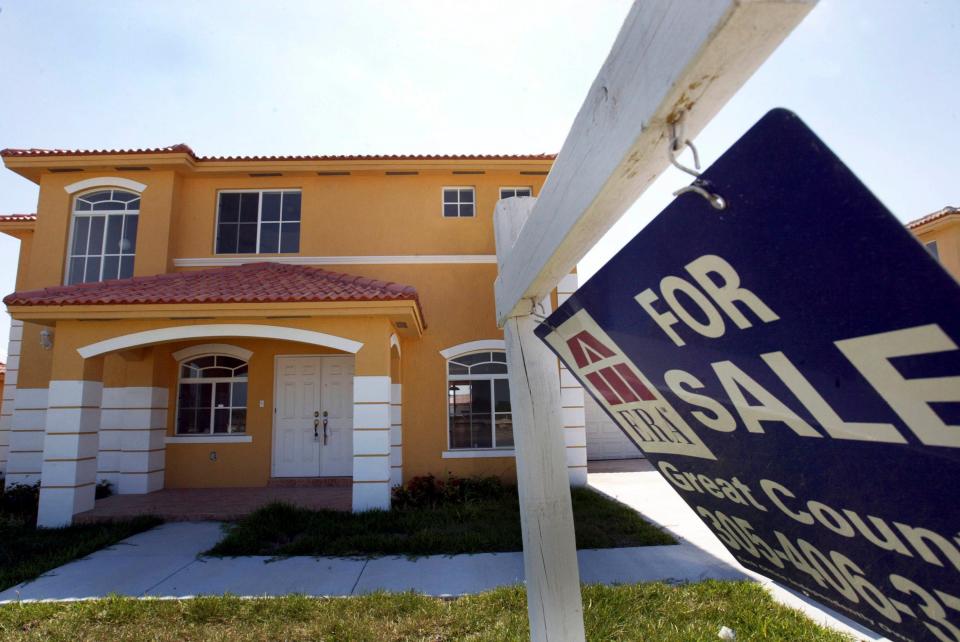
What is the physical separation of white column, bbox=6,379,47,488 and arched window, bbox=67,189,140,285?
8.40 ft

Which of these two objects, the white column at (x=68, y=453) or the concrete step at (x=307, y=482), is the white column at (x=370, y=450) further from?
the white column at (x=68, y=453)

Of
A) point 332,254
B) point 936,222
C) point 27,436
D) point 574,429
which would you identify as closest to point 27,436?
point 27,436

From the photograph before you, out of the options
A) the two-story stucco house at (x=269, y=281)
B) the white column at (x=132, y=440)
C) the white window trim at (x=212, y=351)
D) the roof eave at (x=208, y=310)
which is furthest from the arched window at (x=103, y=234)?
the roof eave at (x=208, y=310)

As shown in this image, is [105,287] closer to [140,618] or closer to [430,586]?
[140,618]

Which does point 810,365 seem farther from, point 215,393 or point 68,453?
point 215,393

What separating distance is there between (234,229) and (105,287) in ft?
9.58

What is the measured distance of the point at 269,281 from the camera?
31.4ft

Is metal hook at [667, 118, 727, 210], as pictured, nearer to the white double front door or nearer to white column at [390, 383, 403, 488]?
white column at [390, 383, 403, 488]

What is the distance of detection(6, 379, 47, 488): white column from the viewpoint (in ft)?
33.9

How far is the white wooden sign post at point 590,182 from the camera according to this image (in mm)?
772

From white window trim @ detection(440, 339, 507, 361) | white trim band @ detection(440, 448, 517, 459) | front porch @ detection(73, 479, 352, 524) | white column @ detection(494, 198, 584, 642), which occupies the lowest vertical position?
front porch @ detection(73, 479, 352, 524)

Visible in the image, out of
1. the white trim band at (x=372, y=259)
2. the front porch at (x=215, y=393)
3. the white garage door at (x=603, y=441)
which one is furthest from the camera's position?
the white garage door at (x=603, y=441)

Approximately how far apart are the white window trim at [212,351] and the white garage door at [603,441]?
939 cm

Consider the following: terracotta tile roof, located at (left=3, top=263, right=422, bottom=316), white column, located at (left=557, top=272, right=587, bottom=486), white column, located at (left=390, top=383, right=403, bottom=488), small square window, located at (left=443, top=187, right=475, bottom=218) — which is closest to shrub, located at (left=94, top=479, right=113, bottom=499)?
terracotta tile roof, located at (left=3, top=263, right=422, bottom=316)
